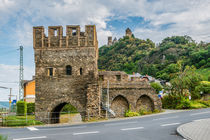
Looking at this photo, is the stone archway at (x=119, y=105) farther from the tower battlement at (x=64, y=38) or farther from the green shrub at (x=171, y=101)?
the green shrub at (x=171, y=101)

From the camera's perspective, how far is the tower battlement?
24.6m

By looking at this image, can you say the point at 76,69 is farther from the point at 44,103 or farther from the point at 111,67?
the point at 111,67

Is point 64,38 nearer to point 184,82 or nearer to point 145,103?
point 145,103

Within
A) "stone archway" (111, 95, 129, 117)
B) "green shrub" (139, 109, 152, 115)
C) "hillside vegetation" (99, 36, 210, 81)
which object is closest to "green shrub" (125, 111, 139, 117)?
"stone archway" (111, 95, 129, 117)

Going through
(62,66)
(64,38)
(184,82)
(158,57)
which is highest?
(158,57)

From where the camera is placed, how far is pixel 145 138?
38.3 feet

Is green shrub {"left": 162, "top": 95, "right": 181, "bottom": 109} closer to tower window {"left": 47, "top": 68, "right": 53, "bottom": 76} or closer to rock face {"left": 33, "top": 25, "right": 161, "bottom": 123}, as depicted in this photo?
rock face {"left": 33, "top": 25, "right": 161, "bottom": 123}

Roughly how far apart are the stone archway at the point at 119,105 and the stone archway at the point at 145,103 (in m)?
1.70

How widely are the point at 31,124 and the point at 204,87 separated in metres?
32.7

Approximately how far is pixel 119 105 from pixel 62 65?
831 centimetres

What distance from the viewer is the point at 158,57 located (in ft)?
314

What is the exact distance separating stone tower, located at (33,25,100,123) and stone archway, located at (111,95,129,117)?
4.35 metres

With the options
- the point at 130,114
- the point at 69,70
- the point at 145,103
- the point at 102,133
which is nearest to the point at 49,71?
the point at 69,70

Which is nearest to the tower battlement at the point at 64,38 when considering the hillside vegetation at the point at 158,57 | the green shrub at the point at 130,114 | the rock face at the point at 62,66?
the rock face at the point at 62,66
